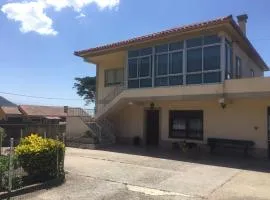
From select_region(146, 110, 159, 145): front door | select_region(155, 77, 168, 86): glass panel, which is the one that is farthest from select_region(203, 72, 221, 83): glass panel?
select_region(146, 110, 159, 145): front door

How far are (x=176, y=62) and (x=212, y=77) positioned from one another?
7.48 ft

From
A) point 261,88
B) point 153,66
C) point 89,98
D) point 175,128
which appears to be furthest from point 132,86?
point 89,98

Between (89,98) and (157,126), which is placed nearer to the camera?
(157,126)

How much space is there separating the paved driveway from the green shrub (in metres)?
0.68

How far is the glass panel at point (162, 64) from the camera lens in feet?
59.4

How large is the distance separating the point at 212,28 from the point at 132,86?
19.7 feet

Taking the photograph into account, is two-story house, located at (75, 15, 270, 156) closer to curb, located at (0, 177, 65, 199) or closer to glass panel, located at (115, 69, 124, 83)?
glass panel, located at (115, 69, 124, 83)

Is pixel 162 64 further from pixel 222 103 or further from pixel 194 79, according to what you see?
pixel 222 103

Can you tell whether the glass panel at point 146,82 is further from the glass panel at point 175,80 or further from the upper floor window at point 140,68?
the glass panel at point 175,80

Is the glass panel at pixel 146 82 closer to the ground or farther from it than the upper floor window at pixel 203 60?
closer to the ground

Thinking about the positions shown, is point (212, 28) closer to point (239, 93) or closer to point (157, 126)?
point (239, 93)

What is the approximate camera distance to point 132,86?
64.8 feet

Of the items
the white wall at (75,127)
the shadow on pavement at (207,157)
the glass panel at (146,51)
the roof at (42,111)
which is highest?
Result: the glass panel at (146,51)

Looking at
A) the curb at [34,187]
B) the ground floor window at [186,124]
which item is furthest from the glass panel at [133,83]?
the curb at [34,187]
